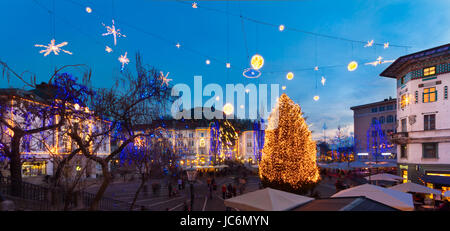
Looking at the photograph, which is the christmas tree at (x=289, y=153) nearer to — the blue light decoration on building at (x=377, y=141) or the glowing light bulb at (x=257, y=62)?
the glowing light bulb at (x=257, y=62)

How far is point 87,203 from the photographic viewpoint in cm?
1411

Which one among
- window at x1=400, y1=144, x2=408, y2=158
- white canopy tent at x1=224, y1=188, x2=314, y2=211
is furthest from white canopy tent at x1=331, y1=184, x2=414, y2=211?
window at x1=400, y1=144, x2=408, y2=158

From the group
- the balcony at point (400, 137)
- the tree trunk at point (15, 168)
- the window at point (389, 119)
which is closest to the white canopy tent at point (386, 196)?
the tree trunk at point (15, 168)

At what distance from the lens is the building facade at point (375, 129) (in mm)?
58275

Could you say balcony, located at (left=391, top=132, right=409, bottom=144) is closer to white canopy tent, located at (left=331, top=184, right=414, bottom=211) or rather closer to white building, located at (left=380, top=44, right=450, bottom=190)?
white building, located at (left=380, top=44, right=450, bottom=190)

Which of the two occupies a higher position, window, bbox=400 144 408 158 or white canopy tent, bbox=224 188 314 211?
white canopy tent, bbox=224 188 314 211

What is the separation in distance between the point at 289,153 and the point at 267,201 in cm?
1059

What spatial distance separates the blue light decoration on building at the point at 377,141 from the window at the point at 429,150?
34.9m

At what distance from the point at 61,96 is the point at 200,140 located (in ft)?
227

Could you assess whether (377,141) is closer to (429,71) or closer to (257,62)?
(429,71)

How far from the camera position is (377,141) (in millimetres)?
57781

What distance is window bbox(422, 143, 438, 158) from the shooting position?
75.5ft

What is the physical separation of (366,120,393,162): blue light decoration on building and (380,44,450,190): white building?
113 feet
